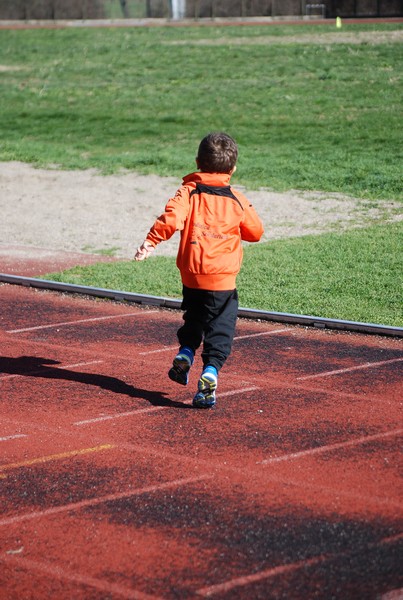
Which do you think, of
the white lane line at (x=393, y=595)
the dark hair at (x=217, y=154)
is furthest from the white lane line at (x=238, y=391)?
the white lane line at (x=393, y=595)

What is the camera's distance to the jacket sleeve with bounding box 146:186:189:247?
621cm

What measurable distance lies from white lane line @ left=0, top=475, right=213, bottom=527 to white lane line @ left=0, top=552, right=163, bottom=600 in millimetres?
391

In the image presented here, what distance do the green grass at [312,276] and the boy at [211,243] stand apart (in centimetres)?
265

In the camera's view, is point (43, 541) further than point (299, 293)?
No

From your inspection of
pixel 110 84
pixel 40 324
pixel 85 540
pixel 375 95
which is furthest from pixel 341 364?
pixel 110 84

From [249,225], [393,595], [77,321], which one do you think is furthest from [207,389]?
[77,321]

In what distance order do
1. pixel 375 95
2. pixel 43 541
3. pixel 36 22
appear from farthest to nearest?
pixel 36 22 < pixel 375 95 < pixel 43 541

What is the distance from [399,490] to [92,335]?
3.94 meters

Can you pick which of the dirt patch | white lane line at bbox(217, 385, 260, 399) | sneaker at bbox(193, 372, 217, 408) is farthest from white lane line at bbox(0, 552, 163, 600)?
the dirt patch

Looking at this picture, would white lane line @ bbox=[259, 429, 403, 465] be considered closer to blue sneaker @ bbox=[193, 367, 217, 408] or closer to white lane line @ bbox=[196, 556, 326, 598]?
blue sneaker @ bbox=[193, 367, 217, 408]

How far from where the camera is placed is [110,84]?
2967cm

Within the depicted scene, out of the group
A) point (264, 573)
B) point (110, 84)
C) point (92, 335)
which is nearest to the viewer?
point (264, 573)

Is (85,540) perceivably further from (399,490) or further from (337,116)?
(337,116)

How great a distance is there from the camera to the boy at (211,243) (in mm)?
6371
